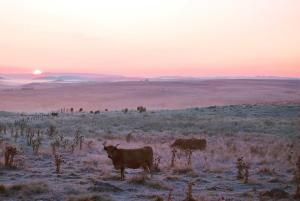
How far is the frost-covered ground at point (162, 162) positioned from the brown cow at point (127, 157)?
404 mm

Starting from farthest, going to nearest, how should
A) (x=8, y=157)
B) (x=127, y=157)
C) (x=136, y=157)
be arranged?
(x=8, y=157), (x=136, y=157), (x=127, y=157)

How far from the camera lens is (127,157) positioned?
14.7 metres

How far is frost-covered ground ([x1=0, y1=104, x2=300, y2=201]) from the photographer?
12383mm

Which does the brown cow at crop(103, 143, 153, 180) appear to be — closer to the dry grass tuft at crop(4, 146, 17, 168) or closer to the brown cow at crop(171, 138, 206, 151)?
the dry grass tuft at crop(4, 146, 17, 168)

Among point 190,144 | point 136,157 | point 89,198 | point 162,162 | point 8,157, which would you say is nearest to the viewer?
point 89,198

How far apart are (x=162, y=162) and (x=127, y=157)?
4.10 metres

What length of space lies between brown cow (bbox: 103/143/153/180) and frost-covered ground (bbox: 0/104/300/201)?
0.40m

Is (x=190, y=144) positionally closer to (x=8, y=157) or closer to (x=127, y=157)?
(x=127, y=157)

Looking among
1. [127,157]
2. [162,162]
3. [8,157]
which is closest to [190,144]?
[162,162]

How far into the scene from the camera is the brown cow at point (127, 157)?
14648 millimetres

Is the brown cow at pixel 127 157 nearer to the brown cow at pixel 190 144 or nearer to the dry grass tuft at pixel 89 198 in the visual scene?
the dry grass tuft at pixel 89 198

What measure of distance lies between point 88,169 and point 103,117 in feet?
83.8

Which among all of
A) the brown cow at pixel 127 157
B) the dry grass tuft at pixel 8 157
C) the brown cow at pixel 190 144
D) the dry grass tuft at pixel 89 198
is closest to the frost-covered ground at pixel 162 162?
the dry grass tuft at pixel 89 198

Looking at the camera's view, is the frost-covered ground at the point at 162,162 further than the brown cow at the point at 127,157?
No
